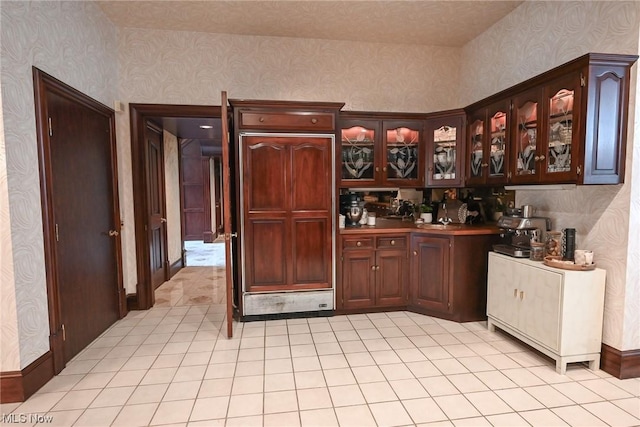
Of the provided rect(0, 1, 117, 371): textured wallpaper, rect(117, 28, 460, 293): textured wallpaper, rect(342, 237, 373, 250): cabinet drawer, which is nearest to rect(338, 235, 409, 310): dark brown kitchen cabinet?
rect(342, 237, 373, 250): cabinet drawer

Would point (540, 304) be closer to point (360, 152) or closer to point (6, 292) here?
point (360, 152)

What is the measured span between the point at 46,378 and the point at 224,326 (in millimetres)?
1357

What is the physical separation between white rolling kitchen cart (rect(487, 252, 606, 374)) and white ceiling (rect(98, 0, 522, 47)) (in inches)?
99.2

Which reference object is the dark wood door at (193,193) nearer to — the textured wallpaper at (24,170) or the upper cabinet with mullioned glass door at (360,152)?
the upper cabinet with mullioned glass door at (360,152)

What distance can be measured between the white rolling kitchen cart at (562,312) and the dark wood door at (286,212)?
178 centimetres

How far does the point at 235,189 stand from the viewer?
3.29 metres

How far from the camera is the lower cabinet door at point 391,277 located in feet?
11.6

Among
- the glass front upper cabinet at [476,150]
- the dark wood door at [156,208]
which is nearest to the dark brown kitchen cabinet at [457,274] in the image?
the glass front upper cabinet at [476,150]

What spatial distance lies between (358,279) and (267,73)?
8.34ft

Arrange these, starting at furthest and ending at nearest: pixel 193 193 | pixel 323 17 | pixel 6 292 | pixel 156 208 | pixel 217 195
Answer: pixel 217 195
pixel 193 193
pixel 156 208
pixel 323 17
pixel 6 292

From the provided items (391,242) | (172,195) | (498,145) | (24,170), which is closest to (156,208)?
(172,195)

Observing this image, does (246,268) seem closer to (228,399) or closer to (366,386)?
(228,399)

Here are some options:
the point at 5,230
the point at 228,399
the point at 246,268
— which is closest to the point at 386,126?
the point at 246,268

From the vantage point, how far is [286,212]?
3.32 m
